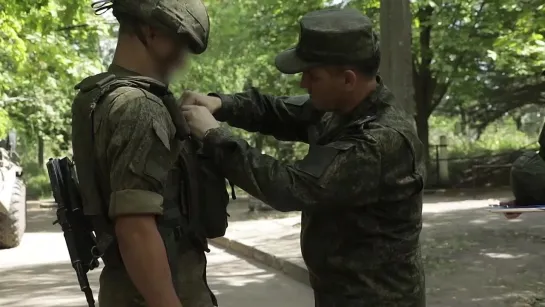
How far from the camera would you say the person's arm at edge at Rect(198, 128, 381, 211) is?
2395 mm

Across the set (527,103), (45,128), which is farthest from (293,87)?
(45,128)

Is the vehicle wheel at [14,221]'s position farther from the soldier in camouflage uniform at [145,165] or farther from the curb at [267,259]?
the soldier in camouflage uniform at [145,165]

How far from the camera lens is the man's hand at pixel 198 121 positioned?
7.84ft

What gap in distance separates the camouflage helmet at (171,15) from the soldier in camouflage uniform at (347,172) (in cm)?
29

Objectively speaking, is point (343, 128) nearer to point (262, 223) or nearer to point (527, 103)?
point (262, 223)

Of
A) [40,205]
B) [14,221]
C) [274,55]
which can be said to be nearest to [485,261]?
[14,221]

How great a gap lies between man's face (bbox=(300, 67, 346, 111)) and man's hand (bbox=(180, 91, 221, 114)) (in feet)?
1.15

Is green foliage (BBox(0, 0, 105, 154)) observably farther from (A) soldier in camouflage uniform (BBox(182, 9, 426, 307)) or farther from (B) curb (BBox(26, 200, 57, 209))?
(A) soldier in camouflage uniform (BBox(182, 9, 426, 307))

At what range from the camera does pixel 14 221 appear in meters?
11.5

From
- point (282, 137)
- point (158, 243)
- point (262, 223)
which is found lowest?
point (262, 223)

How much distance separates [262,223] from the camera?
13.6 m

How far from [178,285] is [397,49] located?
499cm

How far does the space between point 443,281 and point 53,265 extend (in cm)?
546

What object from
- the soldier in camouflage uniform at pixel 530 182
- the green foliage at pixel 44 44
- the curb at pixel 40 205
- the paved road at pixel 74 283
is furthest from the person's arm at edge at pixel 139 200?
the curb at pixel 40 205
